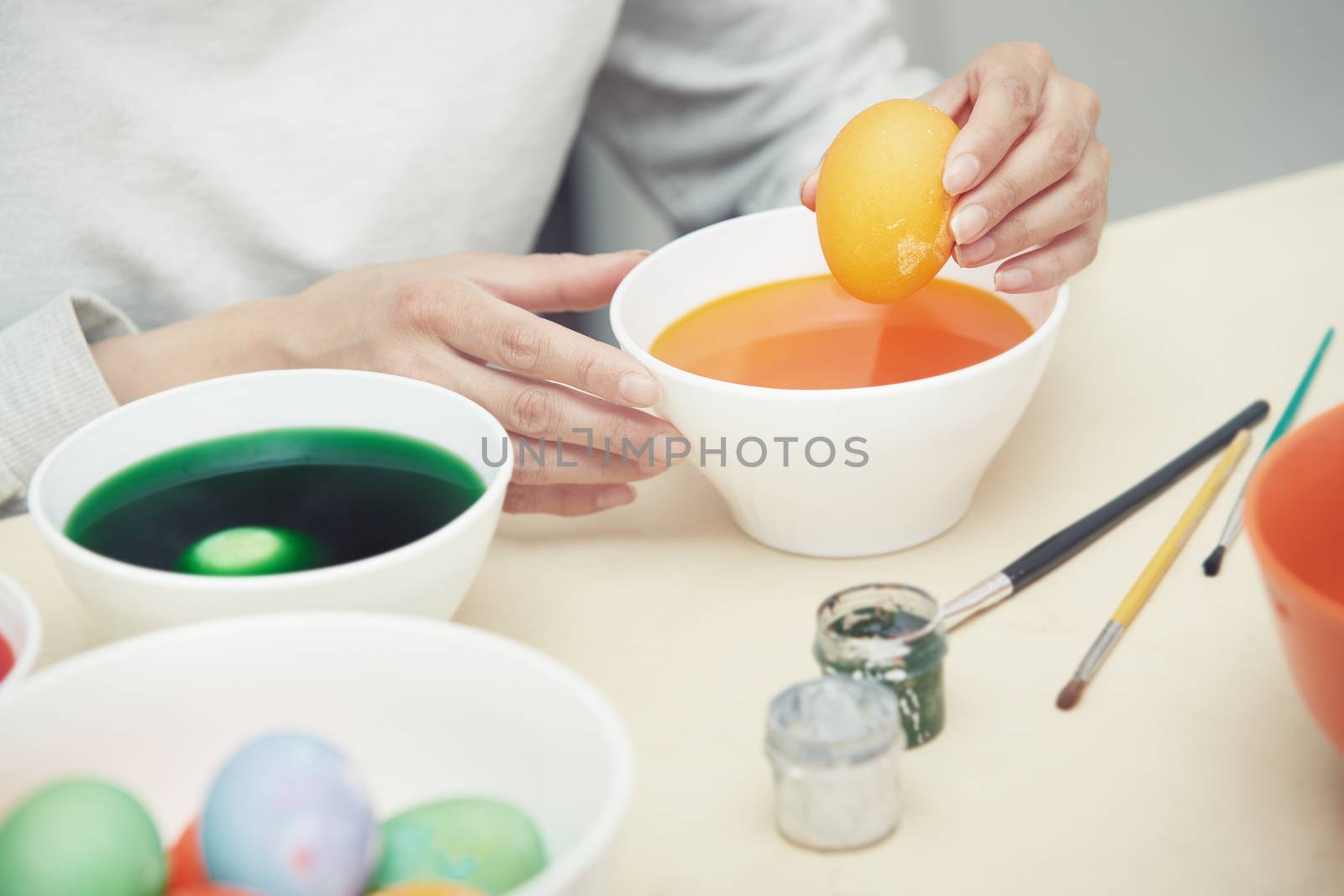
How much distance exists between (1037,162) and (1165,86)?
6.15 ft

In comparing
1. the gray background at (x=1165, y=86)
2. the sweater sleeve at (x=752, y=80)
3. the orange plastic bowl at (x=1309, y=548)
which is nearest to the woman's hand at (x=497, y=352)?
the orange plastic bowl at (x=1309, y=548)

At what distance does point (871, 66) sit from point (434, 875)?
1105 millimetres

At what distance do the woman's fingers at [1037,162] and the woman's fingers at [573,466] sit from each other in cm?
23

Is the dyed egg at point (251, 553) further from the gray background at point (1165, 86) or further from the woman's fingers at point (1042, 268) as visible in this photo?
the gray background at point (1165, 86)

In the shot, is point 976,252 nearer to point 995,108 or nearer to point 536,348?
point 995,108

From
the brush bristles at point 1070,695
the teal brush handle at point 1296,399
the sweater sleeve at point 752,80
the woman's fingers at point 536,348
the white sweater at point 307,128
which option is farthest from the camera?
the sweater sleeve at point 752,80

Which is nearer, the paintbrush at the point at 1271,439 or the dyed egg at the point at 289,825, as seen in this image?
the dyed egg at the point at 289,825

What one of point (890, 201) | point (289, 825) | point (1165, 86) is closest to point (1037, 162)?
point (890, 201)

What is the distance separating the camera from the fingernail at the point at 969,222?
0.71 metres

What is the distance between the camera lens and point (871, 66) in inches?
52.9

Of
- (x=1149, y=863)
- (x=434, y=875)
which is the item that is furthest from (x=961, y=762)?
(x=434, y=875)

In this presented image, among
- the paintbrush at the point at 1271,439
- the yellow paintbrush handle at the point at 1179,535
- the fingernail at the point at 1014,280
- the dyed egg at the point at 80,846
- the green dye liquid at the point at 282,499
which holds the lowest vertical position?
the green dye liquid at the point at 282,499

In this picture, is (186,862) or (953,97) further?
(953,97)

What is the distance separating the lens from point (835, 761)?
0.51 m
